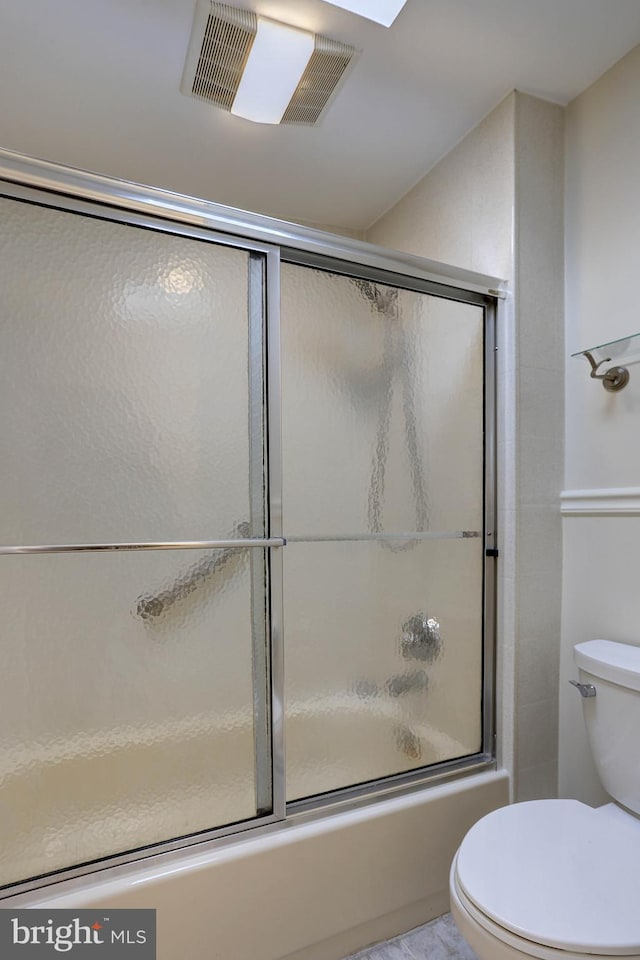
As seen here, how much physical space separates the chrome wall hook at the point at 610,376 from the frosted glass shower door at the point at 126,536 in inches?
38.3

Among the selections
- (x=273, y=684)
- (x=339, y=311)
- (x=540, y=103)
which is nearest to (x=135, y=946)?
(x=273, y=684)

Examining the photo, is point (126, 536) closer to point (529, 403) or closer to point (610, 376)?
point (529, 403)

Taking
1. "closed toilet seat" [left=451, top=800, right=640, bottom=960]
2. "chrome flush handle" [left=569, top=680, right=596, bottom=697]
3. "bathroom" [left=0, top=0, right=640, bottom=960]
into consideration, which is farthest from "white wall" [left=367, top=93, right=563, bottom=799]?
"closed toilet seat" [left=451, top=800, right=640, bottom=960]

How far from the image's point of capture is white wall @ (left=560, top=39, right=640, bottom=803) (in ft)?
5.02

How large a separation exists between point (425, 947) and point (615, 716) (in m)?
0.78

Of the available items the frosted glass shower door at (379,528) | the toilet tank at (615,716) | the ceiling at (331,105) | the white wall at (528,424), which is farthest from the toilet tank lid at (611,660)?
the ceiling at (331,105)

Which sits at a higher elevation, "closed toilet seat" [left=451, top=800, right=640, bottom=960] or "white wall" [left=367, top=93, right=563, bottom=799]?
"white wall" [left=367, top=93, right=563, bottom=799]

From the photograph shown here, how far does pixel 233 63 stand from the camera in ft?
4.99

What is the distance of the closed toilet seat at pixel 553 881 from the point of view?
→ 36.4 inches

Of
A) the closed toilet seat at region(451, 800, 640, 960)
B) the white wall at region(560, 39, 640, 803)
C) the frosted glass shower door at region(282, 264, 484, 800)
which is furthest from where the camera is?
the white wall at region(560, 39, 640, 803)

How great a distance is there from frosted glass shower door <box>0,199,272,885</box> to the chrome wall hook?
0.97m

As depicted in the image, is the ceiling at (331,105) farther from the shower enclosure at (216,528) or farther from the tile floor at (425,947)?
the tile floor at (425,947)

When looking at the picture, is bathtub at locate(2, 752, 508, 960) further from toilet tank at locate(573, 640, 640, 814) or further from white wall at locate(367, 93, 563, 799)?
toilet tank at locate(573, 640, 640, 814)

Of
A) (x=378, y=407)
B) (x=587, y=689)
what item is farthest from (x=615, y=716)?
(x=378, y=407)
